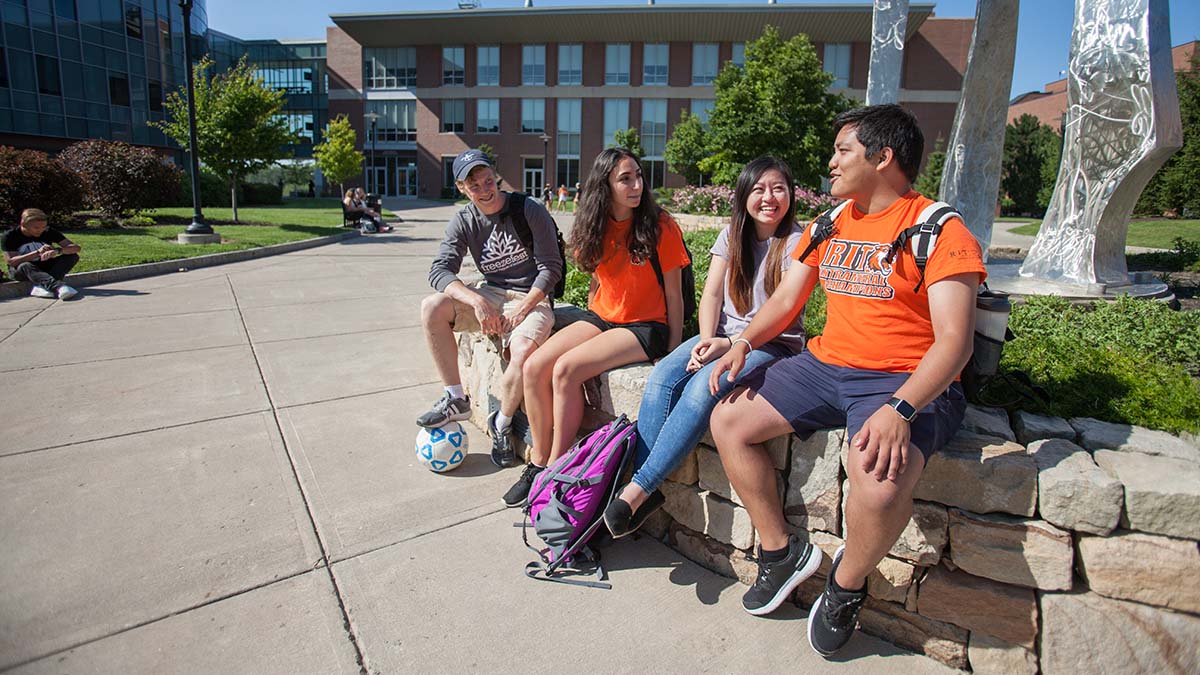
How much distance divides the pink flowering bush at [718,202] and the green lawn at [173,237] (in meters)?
9.48

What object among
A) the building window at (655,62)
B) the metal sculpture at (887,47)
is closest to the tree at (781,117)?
the metal sculpture at (887,47)

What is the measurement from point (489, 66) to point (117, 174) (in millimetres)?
36901

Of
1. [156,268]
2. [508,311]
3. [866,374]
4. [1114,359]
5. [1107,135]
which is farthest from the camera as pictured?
[156,268]

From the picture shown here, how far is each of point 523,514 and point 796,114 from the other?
22457mm

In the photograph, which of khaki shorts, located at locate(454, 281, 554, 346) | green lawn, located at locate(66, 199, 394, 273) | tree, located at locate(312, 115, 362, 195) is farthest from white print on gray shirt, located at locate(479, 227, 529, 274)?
tree, located at locate(312, 115, 362, 195)

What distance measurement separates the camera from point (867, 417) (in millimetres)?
2260

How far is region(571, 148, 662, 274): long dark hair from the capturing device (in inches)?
138

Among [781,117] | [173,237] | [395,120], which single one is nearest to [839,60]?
[781,117]

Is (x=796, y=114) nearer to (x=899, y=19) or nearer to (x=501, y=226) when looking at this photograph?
(x=899, y=19)

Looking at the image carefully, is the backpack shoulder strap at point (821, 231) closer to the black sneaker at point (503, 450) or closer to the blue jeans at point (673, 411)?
the blue jeans at point (673, 411)

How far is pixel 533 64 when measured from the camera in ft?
159

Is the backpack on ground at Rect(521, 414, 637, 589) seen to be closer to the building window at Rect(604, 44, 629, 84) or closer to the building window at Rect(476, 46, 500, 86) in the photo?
the building window at Rect(604, 44, 629, 84)

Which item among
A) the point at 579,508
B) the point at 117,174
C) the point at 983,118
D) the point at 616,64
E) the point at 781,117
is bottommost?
the point at 579,508

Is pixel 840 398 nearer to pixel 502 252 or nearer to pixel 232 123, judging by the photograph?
pixel 502 252
